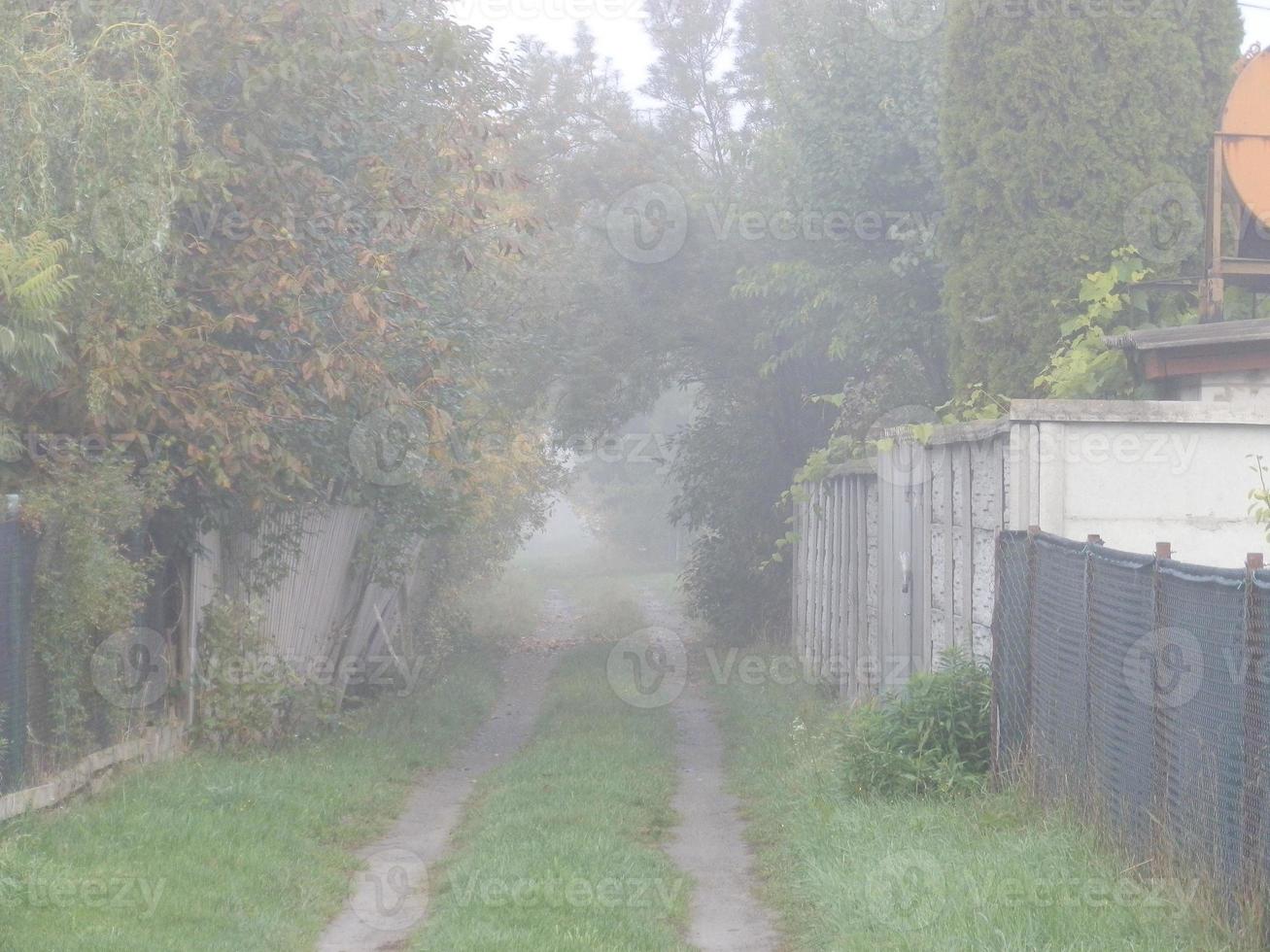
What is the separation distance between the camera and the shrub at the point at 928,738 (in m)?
8.27

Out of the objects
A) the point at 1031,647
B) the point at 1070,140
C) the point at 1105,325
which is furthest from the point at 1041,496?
the point at 1070,140

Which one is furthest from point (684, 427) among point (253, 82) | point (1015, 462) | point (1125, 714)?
point (1125, 714)

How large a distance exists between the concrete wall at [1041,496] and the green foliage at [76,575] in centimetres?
529

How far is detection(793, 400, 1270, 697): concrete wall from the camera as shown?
25.9 feet

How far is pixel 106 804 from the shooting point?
27.7ft

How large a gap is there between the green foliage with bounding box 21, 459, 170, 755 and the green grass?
8.37 ft

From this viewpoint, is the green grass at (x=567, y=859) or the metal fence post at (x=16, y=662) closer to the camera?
the green grass at (x=567, y=859)

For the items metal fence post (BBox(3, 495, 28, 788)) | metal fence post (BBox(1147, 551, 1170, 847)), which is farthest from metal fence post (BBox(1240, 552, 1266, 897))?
metal fence post (BBox(3, 495, 28, 788))

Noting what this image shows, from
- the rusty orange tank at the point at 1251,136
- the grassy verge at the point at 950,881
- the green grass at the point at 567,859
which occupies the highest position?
the rusty orange tank at the point at 1251,136

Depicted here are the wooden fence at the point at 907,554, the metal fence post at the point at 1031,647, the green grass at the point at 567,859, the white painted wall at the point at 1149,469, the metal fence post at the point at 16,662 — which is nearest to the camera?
the green grass at the point at 567,859

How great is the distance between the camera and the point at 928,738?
8.55 metres

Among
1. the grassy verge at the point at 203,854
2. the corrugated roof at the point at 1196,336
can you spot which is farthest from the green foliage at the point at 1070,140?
the grassy verge at the point at 203,854

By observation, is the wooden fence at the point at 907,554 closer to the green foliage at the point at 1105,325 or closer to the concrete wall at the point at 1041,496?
the concrete wall at the point at 1041,496

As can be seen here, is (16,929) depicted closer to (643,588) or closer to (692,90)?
(692,90)
